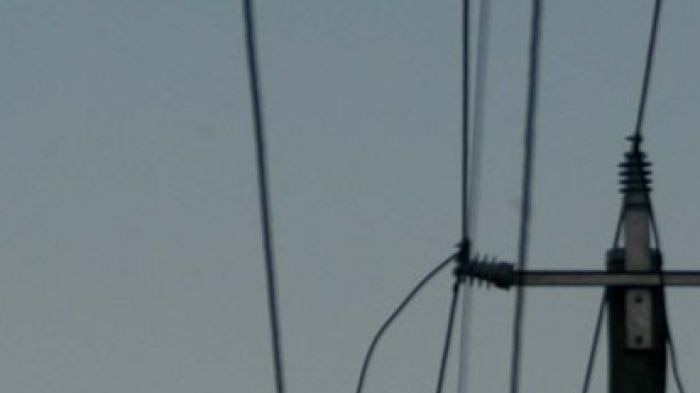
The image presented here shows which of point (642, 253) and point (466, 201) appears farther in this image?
point (466, 201)

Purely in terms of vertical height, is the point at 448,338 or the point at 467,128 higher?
the point at 467,128

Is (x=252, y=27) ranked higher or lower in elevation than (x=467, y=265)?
higher

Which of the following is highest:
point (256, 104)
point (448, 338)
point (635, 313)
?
point (256, 104)

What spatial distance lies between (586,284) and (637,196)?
0.43 meters

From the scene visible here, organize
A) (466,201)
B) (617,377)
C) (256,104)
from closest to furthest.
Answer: (617,377), (256,104), (466,201)

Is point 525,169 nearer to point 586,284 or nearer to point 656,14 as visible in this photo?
point 656,14

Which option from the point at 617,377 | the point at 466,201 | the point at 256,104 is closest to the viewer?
the point at 617,377

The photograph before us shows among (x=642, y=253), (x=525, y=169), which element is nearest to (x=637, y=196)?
(x=642, y=253)

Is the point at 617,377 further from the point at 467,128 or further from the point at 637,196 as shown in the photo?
the point at 467,128

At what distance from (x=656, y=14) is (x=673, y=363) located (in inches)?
73.4

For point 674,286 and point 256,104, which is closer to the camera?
point 674,286

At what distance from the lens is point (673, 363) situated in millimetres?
7184

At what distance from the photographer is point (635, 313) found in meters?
6.96

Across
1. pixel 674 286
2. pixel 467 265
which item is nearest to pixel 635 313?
pixel 674 286
